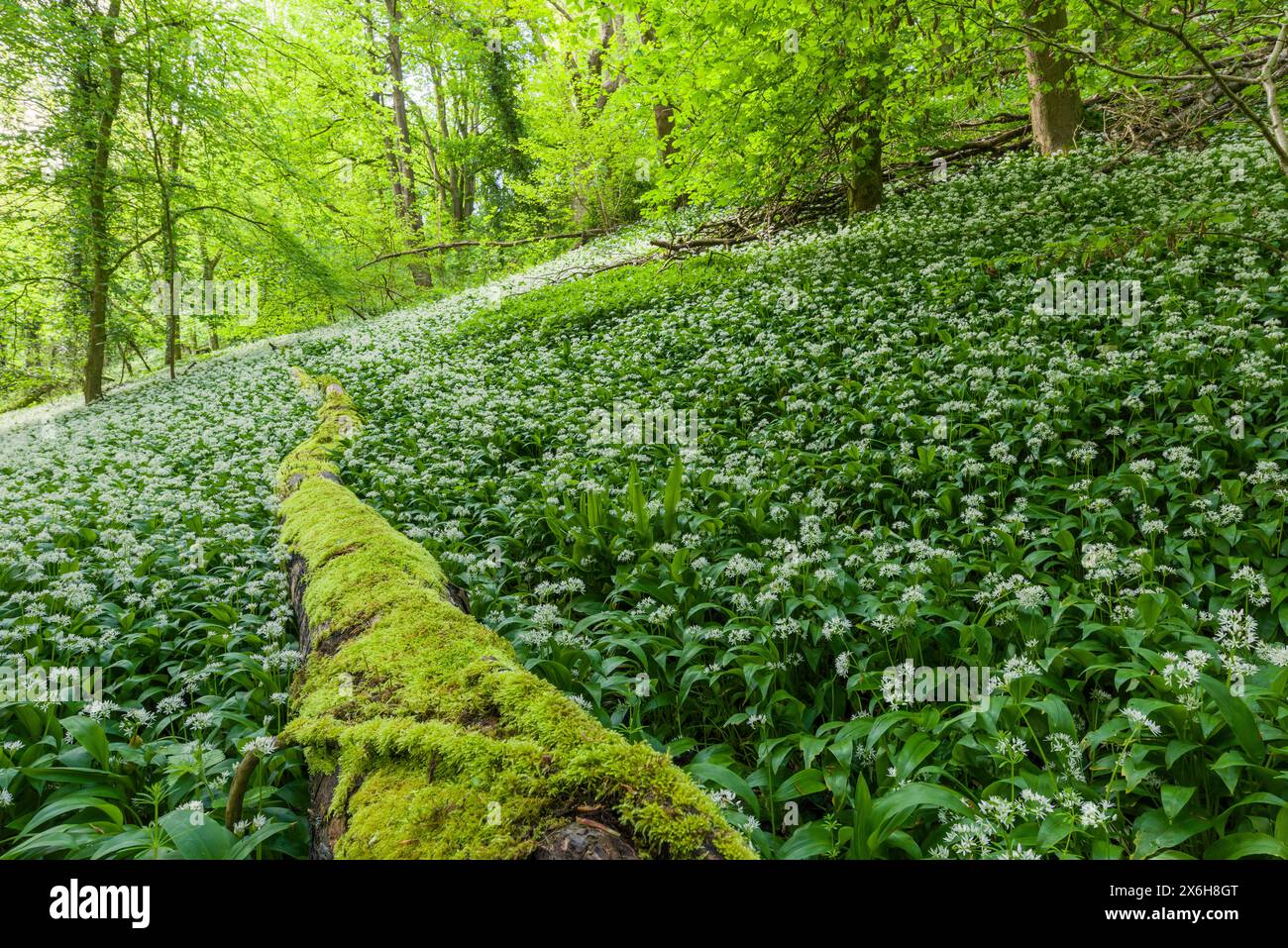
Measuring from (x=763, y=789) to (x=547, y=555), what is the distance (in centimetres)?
244

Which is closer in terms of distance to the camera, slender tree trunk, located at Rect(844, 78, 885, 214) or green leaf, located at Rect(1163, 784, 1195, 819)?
green leaf, located at Rect(1163, 784, 1195, 819)

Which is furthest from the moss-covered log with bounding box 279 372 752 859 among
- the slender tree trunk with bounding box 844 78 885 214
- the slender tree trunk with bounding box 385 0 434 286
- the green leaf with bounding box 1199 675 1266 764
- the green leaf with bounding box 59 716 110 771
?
the slender tree trunk with bounding box 385 0 434 286

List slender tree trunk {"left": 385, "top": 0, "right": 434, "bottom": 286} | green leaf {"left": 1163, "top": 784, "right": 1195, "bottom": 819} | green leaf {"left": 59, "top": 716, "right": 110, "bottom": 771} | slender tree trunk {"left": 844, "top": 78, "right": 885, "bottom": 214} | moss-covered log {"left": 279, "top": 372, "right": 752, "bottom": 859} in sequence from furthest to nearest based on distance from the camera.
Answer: slender tree trunk {"left": 385, "top": 0, "right": 434, "bottom": 286}, slender tree trunk {"left": 844, "top": 78, "right": 885, "bottom": 214}, green leaf {"left": 59, "top": 716, "right": 110, "bottom": 771}, green leaf {"left": 1163, "top": 784, "right": 1195, "bottom": 819}, moss-covered log {"left": 279, "top": 372, "right": 752, "bottom": 859}

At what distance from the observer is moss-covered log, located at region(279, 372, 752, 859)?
4.96 ft

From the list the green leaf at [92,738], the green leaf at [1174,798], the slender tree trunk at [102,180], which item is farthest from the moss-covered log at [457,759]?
the slender tree trunk at [102,180]

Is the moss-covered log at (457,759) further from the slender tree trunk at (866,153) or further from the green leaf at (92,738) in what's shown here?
the slender tree trunk at (866,153)

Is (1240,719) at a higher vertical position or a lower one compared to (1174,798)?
higher

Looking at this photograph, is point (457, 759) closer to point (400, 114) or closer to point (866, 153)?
point (866, 153)

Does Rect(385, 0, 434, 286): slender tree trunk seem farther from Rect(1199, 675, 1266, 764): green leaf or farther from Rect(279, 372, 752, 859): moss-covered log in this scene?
Rect(1199, 675, 1266, 764): green leaf

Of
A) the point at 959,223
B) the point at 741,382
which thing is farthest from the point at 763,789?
the point at 959,223

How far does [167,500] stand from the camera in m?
5.89

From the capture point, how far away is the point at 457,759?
1772mm

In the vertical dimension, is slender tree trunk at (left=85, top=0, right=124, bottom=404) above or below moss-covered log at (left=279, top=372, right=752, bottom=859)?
above

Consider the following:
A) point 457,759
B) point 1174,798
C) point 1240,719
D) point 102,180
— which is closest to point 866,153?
point 1240,719
